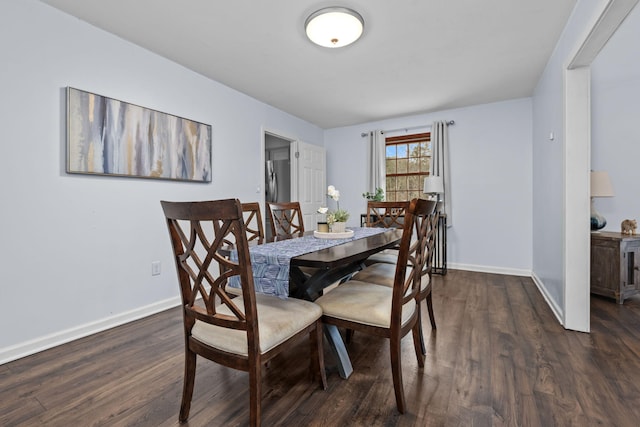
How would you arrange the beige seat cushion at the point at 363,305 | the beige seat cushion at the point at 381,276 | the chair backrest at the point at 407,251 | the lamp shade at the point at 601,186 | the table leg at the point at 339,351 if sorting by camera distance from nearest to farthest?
the chair backrest at the point at 407,251
the beige seat cushion at the point at 363,305
the table leg at the point at 339,351
the beige seat cushion at the point at 381,276
the lamp shade at the point at 601,186

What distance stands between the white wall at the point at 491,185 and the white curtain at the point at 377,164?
55cm

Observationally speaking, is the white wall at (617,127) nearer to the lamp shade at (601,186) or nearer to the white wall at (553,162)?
the white wall at (553,162)

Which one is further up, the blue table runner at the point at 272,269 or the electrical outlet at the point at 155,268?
the blue table runner at the point at 272,269

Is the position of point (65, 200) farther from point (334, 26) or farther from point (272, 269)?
point (334, 26)

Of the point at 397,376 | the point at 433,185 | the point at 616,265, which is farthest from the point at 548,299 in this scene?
the point at 397,376

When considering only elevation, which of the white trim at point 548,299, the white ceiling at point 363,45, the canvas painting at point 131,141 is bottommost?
the white trim at point 548,299

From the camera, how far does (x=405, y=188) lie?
4.95 meters

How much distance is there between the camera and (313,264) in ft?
4.69

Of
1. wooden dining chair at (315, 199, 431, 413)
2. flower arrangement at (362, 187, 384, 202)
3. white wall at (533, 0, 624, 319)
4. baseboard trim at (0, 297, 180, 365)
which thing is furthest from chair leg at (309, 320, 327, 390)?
flower arrangement at (362, 187, 384, 202)

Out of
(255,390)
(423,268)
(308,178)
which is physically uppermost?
(308,178)

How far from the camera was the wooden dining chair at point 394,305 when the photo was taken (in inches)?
55.1

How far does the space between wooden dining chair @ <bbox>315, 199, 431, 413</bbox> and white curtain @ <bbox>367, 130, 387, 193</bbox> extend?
10.9 ft

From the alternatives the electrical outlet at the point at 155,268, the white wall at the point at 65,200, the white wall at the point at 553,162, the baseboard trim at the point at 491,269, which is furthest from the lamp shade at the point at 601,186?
the electrical outlet at the point at 155,268

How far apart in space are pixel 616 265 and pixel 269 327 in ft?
11.2
